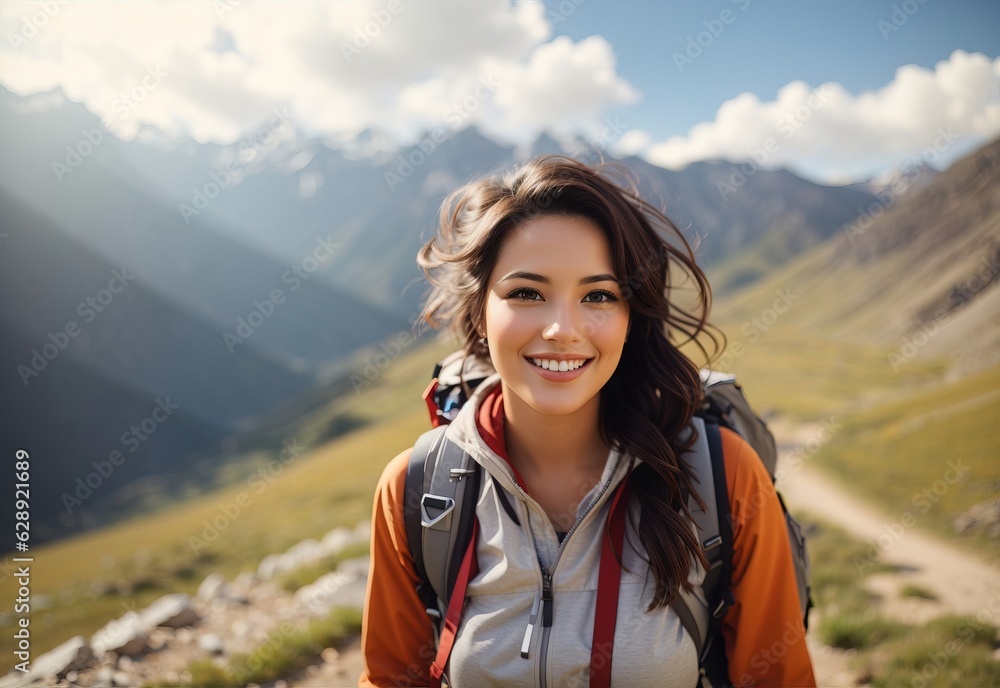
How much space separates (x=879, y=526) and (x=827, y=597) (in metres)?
9.06

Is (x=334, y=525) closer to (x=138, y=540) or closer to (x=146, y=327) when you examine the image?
(x=138, y=540)

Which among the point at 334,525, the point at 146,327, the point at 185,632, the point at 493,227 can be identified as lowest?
the point at 185,632

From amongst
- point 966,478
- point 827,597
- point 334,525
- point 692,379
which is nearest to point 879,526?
point 966,478

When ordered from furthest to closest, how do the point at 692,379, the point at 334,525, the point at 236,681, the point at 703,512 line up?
the point at 334,525
the point at 236,681
the point at 692,379
the point at 703,512

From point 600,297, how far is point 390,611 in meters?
2.19

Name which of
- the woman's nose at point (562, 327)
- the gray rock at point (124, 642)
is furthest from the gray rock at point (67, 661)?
the woman's nose at point (562, 327)

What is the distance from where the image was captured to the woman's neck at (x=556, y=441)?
3553 mm

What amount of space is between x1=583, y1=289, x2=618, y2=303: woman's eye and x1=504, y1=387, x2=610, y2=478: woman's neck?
0.64 metres

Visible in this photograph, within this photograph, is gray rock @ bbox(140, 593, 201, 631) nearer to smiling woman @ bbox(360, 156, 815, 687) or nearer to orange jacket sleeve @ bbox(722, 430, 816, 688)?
smiling woman @ bbox(360, 156, 815, 687)

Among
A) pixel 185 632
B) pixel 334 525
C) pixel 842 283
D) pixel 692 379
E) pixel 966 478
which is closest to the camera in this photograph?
pixel 692 379

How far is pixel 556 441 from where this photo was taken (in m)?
3.56

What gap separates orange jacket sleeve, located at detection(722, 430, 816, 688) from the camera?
3066mm

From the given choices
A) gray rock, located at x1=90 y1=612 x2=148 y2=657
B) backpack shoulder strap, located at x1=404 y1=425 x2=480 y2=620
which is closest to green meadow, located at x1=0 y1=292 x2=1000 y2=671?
gray rock, located at x1=90 y1=612 x2=148 y2=657

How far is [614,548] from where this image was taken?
3135mm
